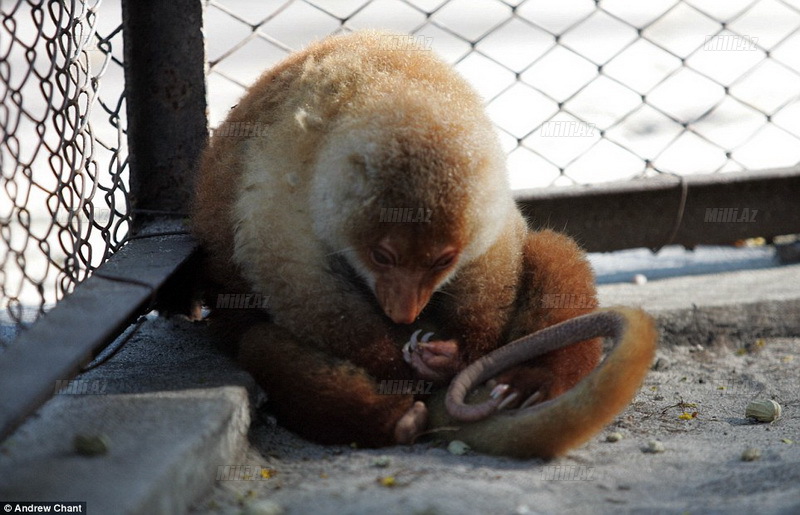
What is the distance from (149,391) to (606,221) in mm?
2803

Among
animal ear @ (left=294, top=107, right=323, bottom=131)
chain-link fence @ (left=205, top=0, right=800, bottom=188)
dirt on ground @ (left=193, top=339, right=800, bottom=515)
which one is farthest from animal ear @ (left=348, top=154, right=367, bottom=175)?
chain-link fence @ (left=205, top=0, right=800, bottom=188)

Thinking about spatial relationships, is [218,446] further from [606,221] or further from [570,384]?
[606,221]

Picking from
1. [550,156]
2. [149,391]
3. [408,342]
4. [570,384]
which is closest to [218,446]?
[149,391]

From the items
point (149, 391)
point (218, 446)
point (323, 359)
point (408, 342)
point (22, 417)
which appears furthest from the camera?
point (408, 342)

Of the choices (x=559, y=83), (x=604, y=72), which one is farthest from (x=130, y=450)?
(x=559, y=83)

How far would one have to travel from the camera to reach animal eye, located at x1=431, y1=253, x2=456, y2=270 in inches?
119

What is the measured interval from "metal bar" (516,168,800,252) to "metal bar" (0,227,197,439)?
2058 mm

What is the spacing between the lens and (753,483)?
102 inches

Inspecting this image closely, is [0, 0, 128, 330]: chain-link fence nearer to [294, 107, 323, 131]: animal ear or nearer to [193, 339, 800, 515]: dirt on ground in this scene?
[294, 107, 323, 131]: animal ear

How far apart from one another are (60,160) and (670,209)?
3.15 metres

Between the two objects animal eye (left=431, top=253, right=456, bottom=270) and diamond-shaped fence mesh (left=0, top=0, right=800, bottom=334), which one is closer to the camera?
animal eye (left=431, top=253, right=456, bottom=270)

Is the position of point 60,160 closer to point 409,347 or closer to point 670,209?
point 409,347

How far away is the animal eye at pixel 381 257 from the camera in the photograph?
298cm

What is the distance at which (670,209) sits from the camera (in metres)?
4.75
